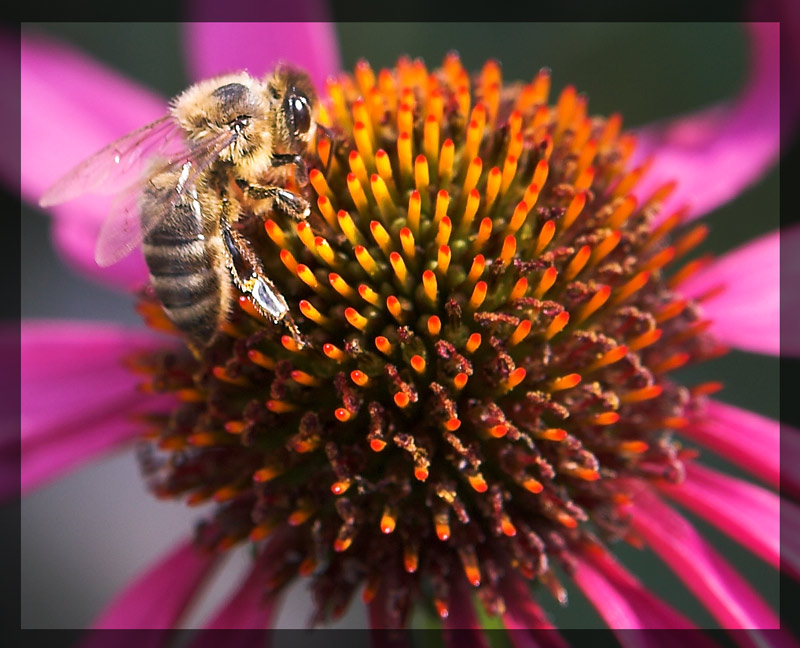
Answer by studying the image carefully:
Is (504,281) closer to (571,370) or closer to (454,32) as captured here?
(571,370)

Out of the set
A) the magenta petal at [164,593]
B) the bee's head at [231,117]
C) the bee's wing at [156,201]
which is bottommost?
the magenta petal at [164,593]

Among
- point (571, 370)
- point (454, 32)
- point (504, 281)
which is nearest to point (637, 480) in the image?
point (571, 370)

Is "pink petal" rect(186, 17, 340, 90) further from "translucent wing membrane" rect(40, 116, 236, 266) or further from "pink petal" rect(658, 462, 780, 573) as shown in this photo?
"pink petal" rect(658, 462, 780, 573)

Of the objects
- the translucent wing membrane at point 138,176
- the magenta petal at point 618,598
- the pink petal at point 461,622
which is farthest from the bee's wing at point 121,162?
the magenta petal at point 618,598

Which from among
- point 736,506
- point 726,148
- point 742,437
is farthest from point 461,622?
point 726,148

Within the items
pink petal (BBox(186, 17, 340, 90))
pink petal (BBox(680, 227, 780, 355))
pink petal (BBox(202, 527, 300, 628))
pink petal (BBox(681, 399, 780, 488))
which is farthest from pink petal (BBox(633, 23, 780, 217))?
pink petal (BBox(202, 527, 300, 628))

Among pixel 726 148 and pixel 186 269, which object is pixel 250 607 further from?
pixel 726 148

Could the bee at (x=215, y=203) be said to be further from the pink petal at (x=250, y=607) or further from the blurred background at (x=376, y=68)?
the blurred background at (x=376, y=68)
